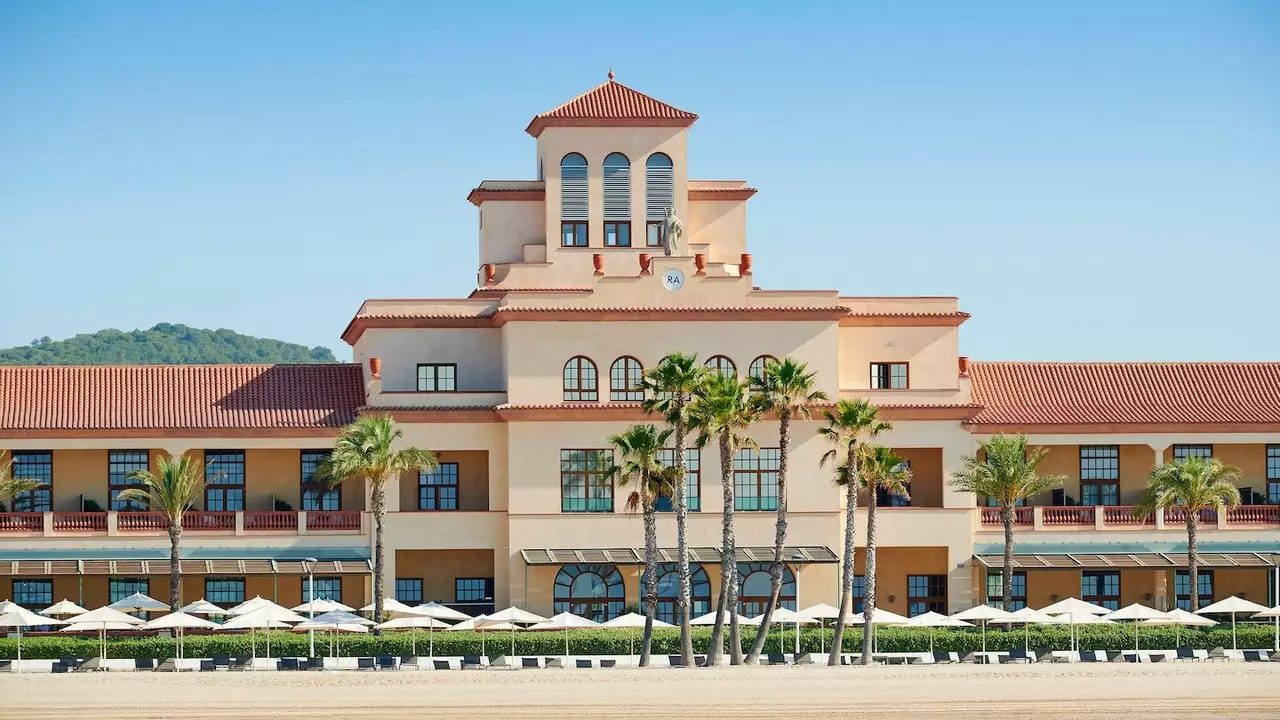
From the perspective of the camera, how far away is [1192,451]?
256ft

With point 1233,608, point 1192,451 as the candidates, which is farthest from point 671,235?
point 1233,608

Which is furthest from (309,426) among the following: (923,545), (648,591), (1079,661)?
(1079,661)

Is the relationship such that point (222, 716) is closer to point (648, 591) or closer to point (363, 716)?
point (363, 716)

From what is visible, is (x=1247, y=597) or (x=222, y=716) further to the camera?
(x=1247, y=597)

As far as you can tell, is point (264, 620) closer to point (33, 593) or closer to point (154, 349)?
point (33, 593)

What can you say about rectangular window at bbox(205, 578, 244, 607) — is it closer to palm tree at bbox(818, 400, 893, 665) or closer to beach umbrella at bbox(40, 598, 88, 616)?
beach umbrella at bbox(40, 598, 88, 616)

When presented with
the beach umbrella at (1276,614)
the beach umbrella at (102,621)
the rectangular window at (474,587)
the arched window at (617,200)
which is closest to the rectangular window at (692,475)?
the rectangular window at (474,587)

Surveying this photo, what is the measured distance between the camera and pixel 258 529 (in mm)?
73312

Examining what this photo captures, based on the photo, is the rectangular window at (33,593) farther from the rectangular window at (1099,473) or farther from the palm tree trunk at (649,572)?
the rectangular window at (1099,473)

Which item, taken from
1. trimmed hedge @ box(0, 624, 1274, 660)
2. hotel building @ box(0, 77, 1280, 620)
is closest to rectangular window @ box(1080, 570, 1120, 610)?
hotel building @ box(0, 77, 1280, 620)

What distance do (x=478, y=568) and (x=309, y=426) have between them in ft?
22.5

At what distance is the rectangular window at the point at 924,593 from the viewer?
76.1m

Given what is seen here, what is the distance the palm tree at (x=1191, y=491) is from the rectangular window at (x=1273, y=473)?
3576mm

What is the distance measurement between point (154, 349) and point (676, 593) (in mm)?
114018
